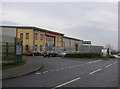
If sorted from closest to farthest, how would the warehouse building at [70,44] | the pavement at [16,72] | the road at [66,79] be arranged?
the road at [66,79]
the pavement at [16,72]
the warehouse building at [70,44]

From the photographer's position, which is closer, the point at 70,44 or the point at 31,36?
the point at 31,36

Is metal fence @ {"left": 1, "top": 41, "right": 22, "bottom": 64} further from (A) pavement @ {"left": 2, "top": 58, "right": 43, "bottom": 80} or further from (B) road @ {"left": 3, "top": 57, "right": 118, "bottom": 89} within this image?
A: (B) road @ {"left": 3, "top": 57, "right": 118, "bottom": 89}

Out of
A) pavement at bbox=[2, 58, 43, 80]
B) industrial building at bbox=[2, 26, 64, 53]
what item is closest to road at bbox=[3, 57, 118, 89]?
pavement at bbox=[2, 58, 43, 80]

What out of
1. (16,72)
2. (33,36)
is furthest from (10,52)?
(33,36)

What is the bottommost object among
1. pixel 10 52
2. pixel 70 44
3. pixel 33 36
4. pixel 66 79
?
pixel 66 79

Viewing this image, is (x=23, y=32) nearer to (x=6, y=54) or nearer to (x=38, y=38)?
(x=38, y=38)

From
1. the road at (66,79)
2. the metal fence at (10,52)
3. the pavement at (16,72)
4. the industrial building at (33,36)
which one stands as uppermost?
the industrial building at (33,36)

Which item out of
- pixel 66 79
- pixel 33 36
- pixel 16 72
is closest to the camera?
pixel 66 79

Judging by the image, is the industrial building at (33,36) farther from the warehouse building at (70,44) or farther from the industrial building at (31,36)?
the warehouse building at (70,44)

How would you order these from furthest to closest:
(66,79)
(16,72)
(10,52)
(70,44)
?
(70,44), (10,52), (16,72), (66,79)

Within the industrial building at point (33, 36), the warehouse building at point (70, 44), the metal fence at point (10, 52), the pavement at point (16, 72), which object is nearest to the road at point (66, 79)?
the pavement at point (16, 72)

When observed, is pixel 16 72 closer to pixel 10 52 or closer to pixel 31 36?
pixel 10 52

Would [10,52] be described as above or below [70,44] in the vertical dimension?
below

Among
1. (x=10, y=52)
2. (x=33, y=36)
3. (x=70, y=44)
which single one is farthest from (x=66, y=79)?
(x=70, y=44)
